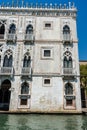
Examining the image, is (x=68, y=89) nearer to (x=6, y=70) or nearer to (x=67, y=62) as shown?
(x=67, y=62)

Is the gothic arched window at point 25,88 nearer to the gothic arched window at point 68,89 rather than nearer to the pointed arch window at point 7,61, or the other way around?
the pointed arch window at point 7,61

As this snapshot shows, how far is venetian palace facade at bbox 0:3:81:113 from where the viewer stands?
58.1ft

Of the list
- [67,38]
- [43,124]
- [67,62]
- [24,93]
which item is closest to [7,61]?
[24,93]

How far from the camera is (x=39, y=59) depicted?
1908cm

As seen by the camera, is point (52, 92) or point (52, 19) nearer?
point (52, 92)

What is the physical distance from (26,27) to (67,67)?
282 inches

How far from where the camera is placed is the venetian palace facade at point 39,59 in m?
17.7

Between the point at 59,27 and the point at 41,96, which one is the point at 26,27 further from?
the point at 41,96

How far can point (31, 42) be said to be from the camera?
19.8m

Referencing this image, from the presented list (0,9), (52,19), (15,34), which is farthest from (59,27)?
(0,9)

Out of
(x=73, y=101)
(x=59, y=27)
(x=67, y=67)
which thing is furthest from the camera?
(x=59, y=27)

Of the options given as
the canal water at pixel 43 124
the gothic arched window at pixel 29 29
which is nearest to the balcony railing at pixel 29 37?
the gothic arched window at pixel 29 29

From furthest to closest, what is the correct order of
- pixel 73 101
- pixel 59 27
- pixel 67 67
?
pixel 59 27, pixel 67 67, pixel 73 101

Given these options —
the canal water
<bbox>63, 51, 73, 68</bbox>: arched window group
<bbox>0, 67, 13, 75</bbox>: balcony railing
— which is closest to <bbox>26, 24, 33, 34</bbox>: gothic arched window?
<bbox>63, 51, 73, 68</bbox>: arched window group
